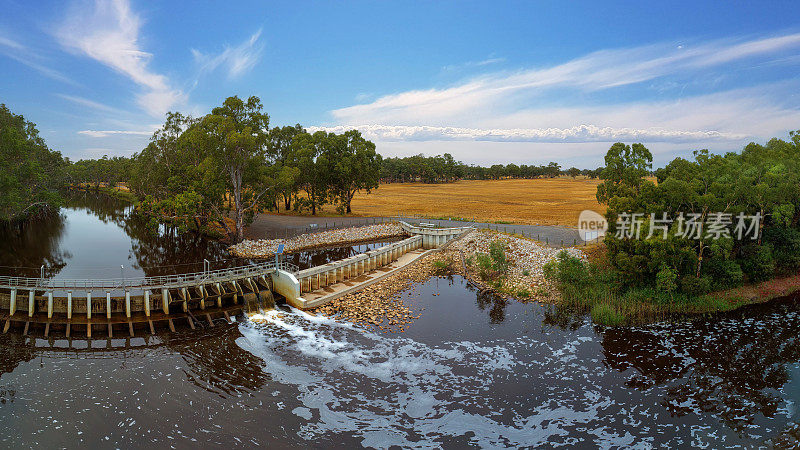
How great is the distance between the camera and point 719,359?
2439cm

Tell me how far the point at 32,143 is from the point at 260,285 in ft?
176

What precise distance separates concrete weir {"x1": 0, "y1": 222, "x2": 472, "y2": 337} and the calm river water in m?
1.96

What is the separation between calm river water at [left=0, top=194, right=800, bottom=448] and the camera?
56.9 feet

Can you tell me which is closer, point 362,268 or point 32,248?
point 362,268

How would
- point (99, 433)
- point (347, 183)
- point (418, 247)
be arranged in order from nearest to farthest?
point (99, 433) < point (418, 247) < point (347, 183)

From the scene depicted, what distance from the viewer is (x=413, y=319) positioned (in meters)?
29.7

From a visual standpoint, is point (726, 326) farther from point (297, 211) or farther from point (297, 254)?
point (297, 211)

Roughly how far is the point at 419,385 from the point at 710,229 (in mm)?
25715

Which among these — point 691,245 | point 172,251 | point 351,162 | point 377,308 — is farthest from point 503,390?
point 351,162

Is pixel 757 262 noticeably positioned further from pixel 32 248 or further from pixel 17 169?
pixel 17 169

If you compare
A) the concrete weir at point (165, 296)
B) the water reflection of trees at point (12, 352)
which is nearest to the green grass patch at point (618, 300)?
the concrete weir at point (165, 296)

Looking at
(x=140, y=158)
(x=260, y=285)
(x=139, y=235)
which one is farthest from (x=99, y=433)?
(x=140, y=158)

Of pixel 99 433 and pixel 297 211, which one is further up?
pixel 297 211

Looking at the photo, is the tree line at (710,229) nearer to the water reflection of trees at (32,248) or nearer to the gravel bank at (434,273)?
the gravel bank at (434,273)
